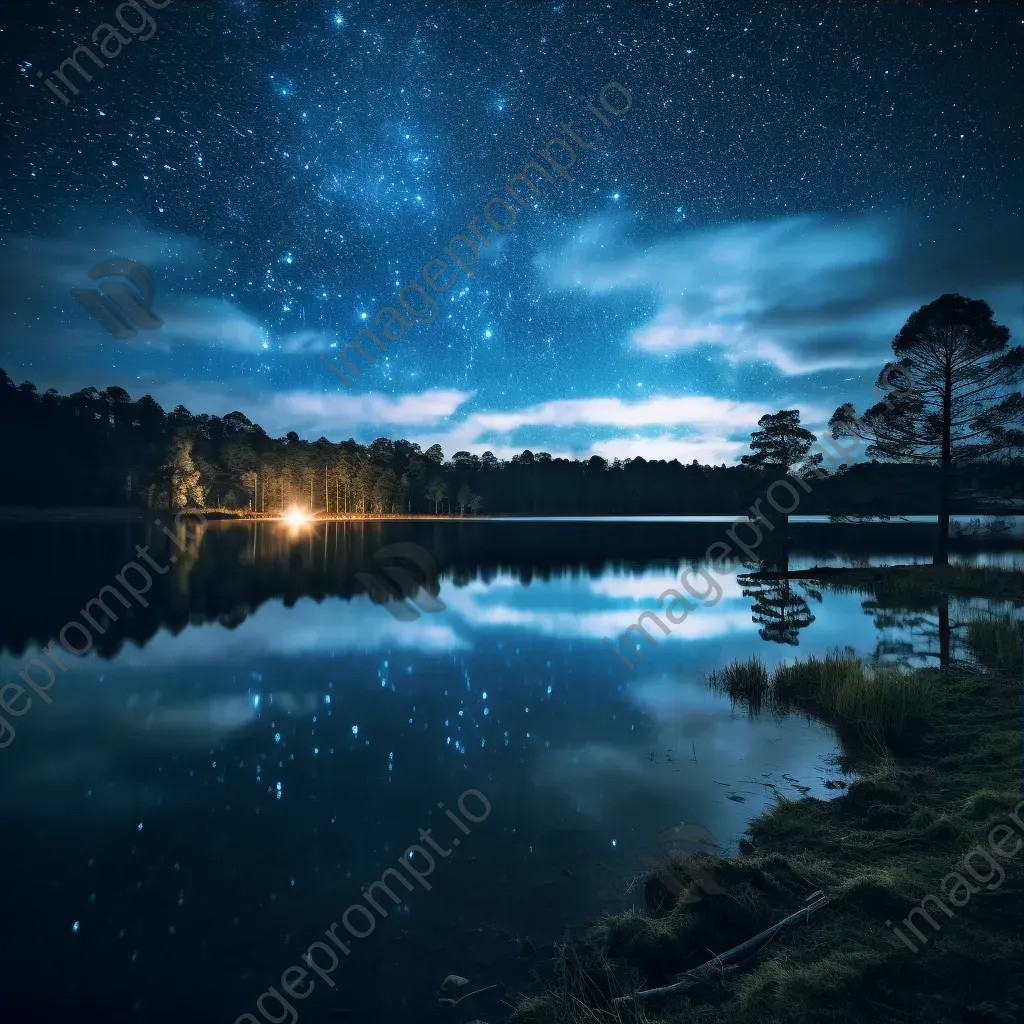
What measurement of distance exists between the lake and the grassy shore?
68 cm

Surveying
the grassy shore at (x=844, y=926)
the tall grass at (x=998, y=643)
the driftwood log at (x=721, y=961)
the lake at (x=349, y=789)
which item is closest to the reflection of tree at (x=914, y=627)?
the lake at (x=349, y=789)

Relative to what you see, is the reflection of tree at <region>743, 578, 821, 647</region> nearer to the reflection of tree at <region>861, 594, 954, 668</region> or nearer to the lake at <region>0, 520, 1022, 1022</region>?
the lake at <region>0, 520, 1022, 1022</region>

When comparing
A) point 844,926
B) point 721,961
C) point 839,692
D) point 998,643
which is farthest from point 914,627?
point 721,961

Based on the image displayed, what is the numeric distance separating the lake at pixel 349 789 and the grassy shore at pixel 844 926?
0.68m

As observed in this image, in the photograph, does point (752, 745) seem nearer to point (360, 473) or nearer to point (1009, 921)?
point (1009, 921)

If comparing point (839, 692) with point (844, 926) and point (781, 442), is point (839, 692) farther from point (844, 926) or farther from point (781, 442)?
point (781, 442)

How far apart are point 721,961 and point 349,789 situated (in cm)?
638

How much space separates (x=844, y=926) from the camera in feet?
16.8

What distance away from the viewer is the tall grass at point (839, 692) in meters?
11.2

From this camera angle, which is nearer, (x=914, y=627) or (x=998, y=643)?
(x=998, y=643)

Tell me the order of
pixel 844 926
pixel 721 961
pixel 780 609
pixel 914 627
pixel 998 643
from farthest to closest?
→ 1. pixel 780 609
2. pixel 914 627
3. pixel 998 643
4. pixel 844 926
5. pixel 721 961

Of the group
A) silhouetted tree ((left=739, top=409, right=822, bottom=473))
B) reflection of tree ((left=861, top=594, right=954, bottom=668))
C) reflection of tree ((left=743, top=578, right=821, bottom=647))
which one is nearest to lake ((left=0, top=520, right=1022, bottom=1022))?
reflection of tree ((left=861, top=594, right=954, bottom=668))

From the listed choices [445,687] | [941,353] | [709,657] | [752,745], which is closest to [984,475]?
[941,353]

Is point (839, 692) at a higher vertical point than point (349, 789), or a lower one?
higher
